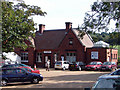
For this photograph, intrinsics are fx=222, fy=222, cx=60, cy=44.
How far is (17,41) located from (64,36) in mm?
26513

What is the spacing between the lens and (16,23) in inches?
766

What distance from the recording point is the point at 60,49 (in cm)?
4606

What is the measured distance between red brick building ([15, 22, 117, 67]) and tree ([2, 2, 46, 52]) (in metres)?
23.0

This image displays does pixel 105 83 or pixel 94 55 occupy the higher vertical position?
pixel 94 55

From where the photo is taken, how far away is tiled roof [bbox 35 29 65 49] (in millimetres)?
48425

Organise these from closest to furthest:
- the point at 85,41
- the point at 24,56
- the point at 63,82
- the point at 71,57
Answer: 1. the point at 63,82
2. the point at 71,57
3. the point at 85,41
4. the point at 24,56

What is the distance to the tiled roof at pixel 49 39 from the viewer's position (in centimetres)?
4842

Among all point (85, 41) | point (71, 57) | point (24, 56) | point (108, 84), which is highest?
point (85, 41)

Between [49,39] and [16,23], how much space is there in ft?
101

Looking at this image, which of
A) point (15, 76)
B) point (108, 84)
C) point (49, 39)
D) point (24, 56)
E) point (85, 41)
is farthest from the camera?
point (49, 39)

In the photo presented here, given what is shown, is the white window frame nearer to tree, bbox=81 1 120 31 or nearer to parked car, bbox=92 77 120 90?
tree, bbox=81 1 120 31

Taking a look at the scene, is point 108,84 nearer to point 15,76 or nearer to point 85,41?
point 15,76

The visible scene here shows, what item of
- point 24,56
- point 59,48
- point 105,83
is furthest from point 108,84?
point 24,56

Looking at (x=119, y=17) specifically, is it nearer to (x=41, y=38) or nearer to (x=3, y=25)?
(x=3, y=25)
